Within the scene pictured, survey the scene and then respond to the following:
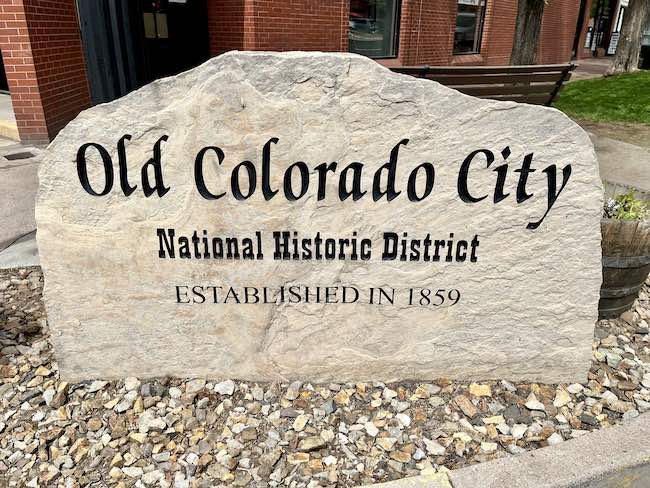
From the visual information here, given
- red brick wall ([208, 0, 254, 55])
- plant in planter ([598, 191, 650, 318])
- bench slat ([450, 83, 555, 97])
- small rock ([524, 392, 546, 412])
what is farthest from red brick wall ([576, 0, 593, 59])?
small rock ([524, 392, 546, 412])

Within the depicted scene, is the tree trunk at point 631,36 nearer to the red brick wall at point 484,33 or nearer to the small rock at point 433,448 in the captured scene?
the red brick wall at point 484,33

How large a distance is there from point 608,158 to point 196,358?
6.07 meters

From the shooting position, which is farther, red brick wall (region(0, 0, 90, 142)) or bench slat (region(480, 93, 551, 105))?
red brick wall (region(0, 0, 90, 142))

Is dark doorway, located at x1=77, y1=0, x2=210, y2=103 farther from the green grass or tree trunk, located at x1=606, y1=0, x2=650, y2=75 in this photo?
tree trunk, located at x1=606, y1=0, x2=650, y2=75

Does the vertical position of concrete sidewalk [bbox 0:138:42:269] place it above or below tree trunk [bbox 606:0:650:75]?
below

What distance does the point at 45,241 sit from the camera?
2.56m

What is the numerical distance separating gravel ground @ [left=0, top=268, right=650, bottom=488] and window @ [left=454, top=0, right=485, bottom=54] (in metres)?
12.2

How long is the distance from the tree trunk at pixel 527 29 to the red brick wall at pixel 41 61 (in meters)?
7.30

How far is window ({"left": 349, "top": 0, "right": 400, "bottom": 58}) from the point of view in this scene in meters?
10.6

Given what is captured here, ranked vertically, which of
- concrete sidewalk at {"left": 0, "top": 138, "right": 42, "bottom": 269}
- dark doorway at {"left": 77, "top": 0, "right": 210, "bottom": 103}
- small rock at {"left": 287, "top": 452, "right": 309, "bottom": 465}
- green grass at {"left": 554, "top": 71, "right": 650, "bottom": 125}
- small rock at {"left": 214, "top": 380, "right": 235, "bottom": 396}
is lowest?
small rock at {"left": 287, "top": 452, "right": 309, "bottom": 465}

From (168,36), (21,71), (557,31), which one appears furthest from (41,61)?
(557,31)

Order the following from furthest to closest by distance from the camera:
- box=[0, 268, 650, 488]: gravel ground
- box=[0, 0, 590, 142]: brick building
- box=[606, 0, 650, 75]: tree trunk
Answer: box=[606, 0, 650, 75]: tree trunk
box=[0, 0, 590, 142]: brick building
box=[0, 268, 650, 488]: gravel ground

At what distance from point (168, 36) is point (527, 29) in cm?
618

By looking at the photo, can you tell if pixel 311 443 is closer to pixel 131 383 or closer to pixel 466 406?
pixel 466 406
